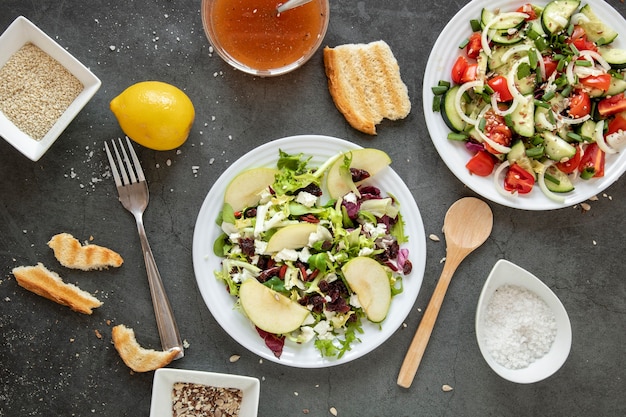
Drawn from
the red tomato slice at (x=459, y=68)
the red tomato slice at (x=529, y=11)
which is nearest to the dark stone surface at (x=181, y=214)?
the red tomato slice at (x=459, y=68)

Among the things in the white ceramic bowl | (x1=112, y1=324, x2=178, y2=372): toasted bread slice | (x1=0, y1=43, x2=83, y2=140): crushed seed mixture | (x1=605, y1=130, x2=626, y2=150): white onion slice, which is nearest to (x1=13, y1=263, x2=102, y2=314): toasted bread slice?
(x1=112, y1=324, x2=178, y2=372): toasted bread slice

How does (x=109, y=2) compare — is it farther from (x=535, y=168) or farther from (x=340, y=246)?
(x=535, y=168)

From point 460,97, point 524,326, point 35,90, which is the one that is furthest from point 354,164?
point 35,90

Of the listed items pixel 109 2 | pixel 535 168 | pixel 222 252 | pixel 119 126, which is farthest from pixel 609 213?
pixel 109 2

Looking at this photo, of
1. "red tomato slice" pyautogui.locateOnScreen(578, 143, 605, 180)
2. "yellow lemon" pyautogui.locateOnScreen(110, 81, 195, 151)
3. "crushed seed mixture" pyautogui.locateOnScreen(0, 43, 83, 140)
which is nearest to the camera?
"yellow lemon" pyautogui.locateOnScreen(110, 81, 195, 151)

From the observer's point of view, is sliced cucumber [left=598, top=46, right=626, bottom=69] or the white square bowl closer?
the white square bowl

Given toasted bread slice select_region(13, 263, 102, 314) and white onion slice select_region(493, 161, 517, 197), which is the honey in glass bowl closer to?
white onion slice select_region(493, 161, 517, 197)

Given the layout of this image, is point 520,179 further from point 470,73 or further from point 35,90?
point 35,90
